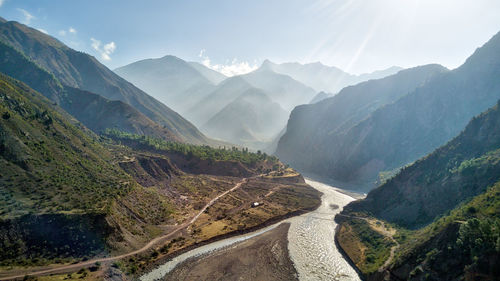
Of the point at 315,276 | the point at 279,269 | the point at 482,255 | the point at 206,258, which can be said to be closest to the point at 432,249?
the point at 482,255

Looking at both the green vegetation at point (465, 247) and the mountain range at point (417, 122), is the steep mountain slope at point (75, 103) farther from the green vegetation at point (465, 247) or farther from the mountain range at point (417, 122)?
the green vegetation at point (465, 247)

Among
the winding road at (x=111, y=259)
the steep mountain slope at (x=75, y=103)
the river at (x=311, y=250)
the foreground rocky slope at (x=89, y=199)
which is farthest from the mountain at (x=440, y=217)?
the steep mountain slope at (x=75, y=103)

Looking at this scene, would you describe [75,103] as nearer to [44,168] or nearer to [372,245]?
[44,168]

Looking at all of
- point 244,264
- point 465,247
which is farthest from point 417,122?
point 244,264

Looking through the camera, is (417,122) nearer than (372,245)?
No

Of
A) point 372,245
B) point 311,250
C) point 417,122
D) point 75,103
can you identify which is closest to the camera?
point 372,245
